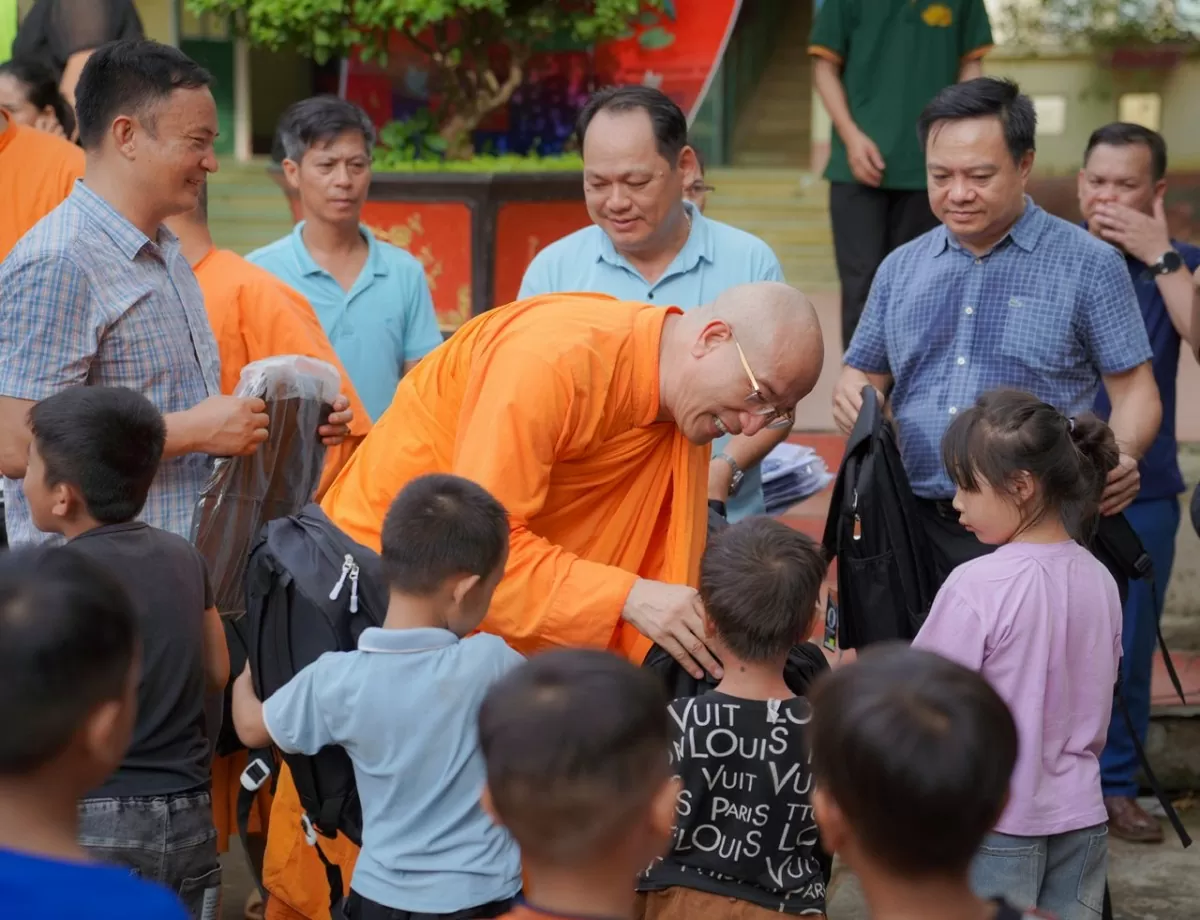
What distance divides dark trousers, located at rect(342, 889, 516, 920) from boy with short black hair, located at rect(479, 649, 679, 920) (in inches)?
31.1

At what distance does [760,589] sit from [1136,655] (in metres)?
2.04

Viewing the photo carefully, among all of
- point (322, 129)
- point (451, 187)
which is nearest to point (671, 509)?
point (322, 129)

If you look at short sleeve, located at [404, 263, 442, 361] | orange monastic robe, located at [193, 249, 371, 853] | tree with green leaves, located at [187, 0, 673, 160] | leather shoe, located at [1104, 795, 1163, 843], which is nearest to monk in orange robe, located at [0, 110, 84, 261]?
orange monastic robe, located at [193, 249, 371, 853]

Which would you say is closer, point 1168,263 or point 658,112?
point 658,112

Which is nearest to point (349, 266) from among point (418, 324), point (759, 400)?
point (418, 324)

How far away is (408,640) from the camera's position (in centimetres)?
253

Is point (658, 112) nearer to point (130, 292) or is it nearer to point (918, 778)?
point (130, 292)

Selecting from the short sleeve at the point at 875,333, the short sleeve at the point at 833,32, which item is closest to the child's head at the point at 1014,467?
the short sleeve at the point at 875,333

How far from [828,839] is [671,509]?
54.6 inches

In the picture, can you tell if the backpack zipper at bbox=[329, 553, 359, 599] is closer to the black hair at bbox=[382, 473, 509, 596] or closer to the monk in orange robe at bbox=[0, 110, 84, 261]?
the black hair at bbox=[382, 473, 509, 596]

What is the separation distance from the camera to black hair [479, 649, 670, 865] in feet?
5.73

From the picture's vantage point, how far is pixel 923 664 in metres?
1.74

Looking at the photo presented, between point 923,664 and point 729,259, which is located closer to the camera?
point 923,664

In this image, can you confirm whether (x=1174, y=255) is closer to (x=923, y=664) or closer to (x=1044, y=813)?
(x=1044, y=813)
